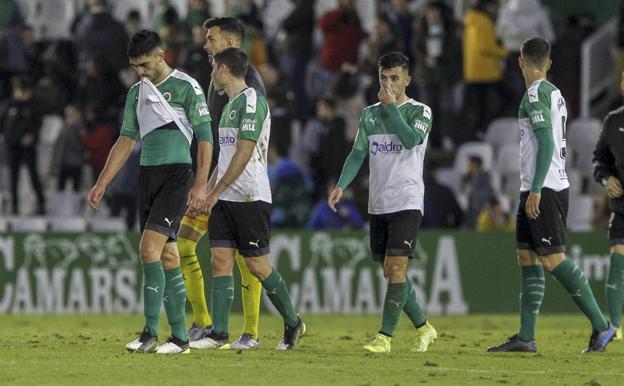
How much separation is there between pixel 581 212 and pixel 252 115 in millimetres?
11302

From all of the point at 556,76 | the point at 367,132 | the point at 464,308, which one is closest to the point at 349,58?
the point at 556,76

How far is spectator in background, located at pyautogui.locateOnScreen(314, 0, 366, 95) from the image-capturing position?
24.2 meters

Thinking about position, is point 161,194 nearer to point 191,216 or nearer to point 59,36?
point 191,216

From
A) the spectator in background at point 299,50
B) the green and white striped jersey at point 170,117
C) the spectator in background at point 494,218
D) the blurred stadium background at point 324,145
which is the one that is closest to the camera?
the green and white striped jersey at point 170,117

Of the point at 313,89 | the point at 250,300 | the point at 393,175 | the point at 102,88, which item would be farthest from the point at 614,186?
the point at 102,88

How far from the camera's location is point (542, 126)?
12.8 meters

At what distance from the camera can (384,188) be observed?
1291cm

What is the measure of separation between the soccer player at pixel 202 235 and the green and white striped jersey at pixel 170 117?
96 centimetres

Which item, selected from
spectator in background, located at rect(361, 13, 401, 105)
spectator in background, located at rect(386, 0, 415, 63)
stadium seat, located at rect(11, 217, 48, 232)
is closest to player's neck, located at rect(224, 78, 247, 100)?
spectator in background, located at rect(361, 13, 401, 105)

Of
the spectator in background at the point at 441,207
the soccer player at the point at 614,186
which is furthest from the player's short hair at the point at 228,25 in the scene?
the spectator in background at the point at 441,207

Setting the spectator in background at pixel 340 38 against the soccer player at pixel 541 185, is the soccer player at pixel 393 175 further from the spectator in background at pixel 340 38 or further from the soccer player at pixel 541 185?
the spectator in background at pixel 340 38

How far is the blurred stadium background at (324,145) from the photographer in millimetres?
21094

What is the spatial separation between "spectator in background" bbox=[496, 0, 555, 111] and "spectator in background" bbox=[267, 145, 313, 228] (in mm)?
3742

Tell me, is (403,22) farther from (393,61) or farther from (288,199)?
(393,61)
